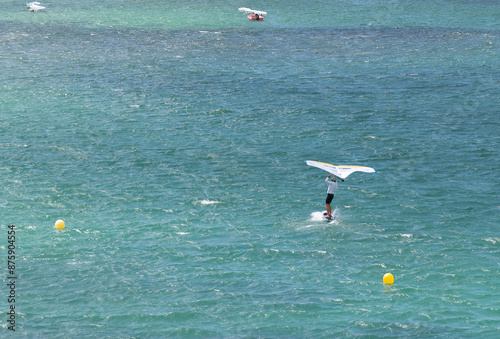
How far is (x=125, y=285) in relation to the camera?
4144 centimetres

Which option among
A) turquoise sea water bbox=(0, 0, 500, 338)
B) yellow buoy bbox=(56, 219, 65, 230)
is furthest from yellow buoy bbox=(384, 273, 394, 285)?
yellow buoy bbox=(56, 219, 65, 230)

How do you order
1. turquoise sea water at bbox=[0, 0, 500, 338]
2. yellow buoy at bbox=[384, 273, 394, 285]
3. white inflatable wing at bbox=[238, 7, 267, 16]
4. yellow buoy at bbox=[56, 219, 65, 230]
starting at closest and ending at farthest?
turquoise sea water at bbox=[0, 0, 500, 338] < yellow buoy at bbox=[384, 273, 394, 285] < yellow buoy at bbox=[56, 219, 65, 230] < white inflatable wing at bbox=[238, 7, 267, 16]

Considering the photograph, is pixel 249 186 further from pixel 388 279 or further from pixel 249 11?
pixel 249 11

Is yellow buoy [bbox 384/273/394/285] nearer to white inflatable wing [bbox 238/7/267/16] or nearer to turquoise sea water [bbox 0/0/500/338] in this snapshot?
turquoise sea water [bbox 0/0/500/338]

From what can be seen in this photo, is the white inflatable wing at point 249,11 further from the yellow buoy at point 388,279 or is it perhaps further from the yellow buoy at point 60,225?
the yellow buoy at point 388,279

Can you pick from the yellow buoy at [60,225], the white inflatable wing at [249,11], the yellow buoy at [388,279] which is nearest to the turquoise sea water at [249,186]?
the yellow buoy at [388,279]

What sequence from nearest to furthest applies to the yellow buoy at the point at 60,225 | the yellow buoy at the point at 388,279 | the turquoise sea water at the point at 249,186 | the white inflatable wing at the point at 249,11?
the turquoise sea water at the point at 249,186, the yellow buoy at the point at 388,279, the yellow buoy at the point at 60,225, the white inflatable wing at the point at 249,11

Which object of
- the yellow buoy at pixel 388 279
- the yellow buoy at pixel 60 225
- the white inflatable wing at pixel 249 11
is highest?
the white inflatable wing at pixel 249 11

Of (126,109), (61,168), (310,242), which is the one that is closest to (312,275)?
(310,242)

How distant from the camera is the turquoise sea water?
3897cm

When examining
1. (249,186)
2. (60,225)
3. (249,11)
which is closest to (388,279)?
(249,186)

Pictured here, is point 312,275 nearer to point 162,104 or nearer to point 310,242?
point 310,242

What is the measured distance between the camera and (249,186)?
2287 inches

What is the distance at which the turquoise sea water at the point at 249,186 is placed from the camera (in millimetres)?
38969
